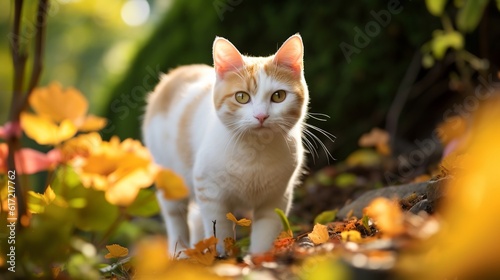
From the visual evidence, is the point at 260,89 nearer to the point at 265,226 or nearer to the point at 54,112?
the point at 265,226

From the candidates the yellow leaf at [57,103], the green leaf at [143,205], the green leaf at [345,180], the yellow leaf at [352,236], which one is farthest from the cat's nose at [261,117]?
the green leaf at [345,180]

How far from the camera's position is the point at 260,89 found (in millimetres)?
1855

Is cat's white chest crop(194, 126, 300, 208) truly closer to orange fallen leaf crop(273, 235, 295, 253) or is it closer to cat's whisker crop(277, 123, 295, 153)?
cat's whisker crop(277, 123, 295, 153)

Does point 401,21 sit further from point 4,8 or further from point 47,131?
point 4,8

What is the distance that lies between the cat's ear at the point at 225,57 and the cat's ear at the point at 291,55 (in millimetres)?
128

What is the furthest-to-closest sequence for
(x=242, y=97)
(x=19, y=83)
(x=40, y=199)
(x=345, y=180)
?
(x=345, y=180), (x=242, y=97), (x=40, y=199), (x=19, y=83)

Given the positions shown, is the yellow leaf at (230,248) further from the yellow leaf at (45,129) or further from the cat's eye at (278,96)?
the cat's eye at (278,96)

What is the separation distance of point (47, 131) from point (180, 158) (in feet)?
4.97

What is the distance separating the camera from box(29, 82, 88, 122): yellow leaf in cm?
85

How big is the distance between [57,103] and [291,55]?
3.85ft

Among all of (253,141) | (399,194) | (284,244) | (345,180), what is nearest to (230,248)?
(284,244)

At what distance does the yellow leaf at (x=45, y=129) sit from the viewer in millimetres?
838

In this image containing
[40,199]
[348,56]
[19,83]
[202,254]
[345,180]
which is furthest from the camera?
[348,56]

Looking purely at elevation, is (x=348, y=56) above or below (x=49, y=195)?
above
